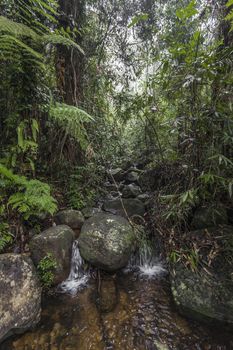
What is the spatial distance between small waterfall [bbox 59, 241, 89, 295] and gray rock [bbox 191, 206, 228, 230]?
156 centimetres

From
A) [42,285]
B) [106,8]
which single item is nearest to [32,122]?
[42,285]

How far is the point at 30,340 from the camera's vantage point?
1848 millimetres

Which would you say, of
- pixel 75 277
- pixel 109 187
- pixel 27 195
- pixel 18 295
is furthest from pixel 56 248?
pixel 109 187

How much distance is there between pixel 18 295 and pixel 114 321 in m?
0.98

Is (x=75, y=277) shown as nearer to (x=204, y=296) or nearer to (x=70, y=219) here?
(x=70, y=219)

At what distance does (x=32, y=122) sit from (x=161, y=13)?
13.2ft

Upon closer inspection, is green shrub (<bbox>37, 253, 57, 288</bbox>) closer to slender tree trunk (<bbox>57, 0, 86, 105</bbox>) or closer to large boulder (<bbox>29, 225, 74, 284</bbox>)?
large boulder (<bbox>29, 225, 74, 284</bbox>)

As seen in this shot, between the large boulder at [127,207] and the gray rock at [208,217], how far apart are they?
0.93m

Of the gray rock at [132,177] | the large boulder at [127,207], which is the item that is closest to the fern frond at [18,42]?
the large boulder at [127,207]

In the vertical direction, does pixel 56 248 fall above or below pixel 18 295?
above

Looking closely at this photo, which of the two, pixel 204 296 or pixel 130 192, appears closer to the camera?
pixel 204 296

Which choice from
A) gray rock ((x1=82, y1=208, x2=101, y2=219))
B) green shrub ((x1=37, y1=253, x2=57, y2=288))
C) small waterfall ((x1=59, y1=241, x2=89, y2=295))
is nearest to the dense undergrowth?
gray rock ((x1=82, y1=208, x2=101, y2=219))

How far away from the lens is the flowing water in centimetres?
183

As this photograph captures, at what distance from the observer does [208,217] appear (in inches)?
102
